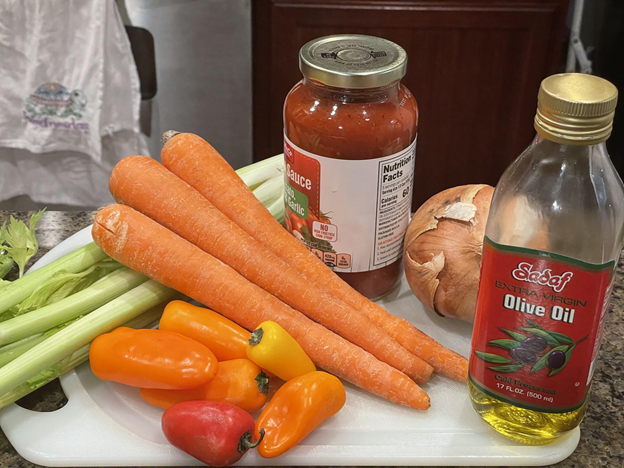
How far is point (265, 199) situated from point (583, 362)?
0.61 m

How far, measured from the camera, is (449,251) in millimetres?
929

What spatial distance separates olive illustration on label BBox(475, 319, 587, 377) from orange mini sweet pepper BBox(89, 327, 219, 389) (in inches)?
13.4

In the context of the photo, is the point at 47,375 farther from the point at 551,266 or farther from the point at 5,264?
the point at 551,266

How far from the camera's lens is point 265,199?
1.16m

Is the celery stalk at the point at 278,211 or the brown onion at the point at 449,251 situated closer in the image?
the brown onion at the point at 449,251

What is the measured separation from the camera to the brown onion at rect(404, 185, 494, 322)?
921mm

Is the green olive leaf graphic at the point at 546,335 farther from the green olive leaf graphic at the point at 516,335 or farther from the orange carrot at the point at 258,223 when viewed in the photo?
the orange carrot at the point at 258,223

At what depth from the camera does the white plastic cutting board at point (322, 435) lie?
2.52 ft

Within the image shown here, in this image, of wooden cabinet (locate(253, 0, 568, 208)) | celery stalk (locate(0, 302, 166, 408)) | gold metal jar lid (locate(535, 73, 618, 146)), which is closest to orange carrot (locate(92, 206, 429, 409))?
celery stalk (locate(0, 302, 166, 408))

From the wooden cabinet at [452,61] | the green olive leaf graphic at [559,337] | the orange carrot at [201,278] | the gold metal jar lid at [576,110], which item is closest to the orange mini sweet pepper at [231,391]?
the orange carrot at [201,278]

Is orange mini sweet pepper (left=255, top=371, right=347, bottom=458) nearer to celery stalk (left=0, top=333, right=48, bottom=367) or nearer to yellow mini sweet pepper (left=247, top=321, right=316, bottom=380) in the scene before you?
yellow mini sweet pepper (left=247, top=321, right=316, bottom=380)

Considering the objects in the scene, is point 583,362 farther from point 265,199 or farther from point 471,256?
point 265,199

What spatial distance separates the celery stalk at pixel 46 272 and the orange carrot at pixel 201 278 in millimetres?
56

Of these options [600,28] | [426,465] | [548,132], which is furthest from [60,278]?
[600,28]
